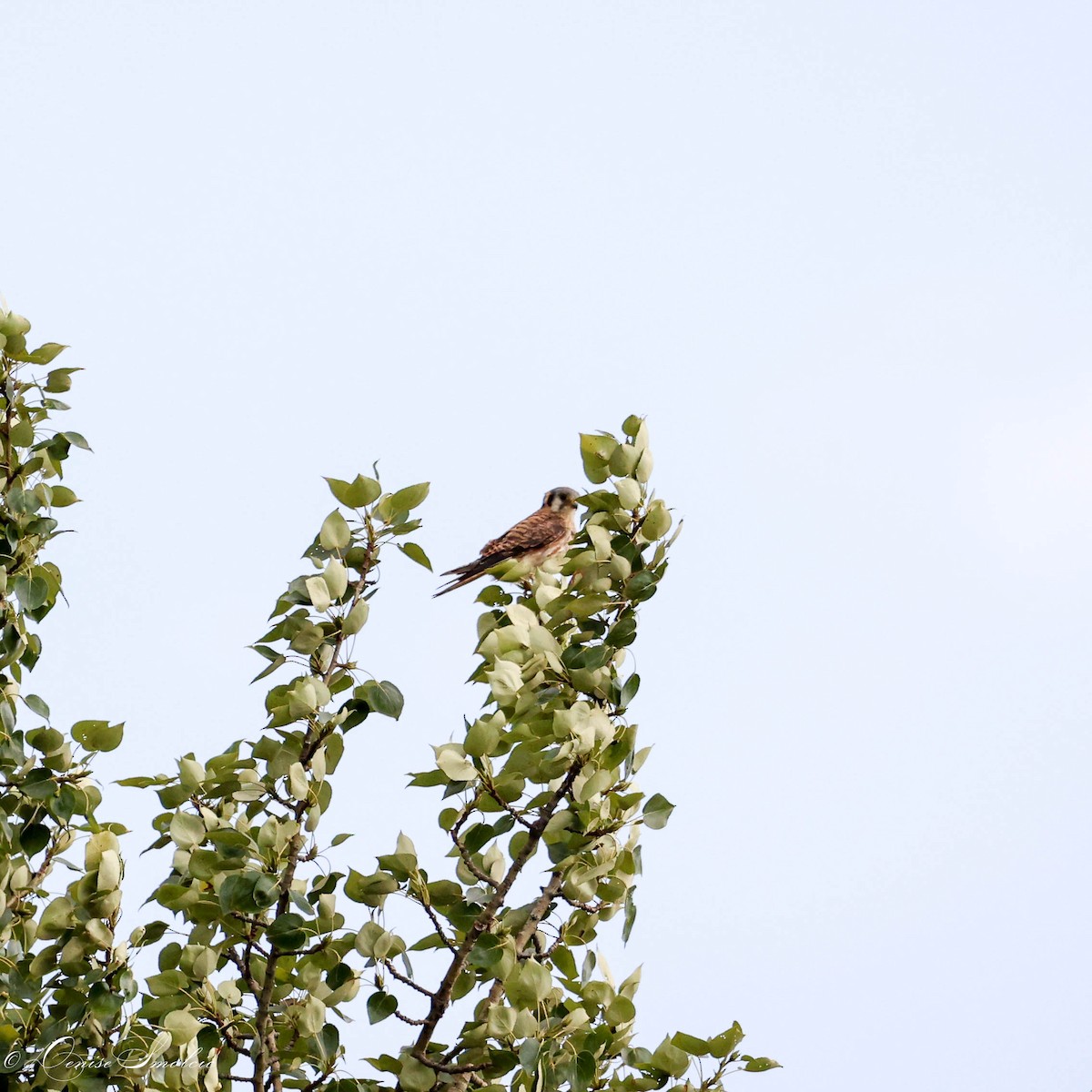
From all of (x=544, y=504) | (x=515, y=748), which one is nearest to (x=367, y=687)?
(x=515, y=748)

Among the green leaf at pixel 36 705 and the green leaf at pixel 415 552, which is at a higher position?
the green leaf at pixel 415 552

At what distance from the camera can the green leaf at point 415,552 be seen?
129 inches

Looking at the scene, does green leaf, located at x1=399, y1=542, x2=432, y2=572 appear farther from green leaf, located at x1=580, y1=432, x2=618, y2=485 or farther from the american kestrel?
the american kestrel

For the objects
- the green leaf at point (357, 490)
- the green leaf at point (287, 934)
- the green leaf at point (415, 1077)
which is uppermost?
the green leaf at point (357, 490)

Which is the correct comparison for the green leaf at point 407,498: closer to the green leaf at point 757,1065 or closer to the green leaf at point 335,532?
the green leaf at point 335,532

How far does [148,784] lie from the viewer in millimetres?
3256

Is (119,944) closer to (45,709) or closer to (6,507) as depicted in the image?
(45,709)

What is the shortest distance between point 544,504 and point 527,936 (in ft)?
14.5

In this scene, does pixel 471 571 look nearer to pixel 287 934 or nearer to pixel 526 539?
pixel 526 539

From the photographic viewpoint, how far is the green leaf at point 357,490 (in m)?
3.18

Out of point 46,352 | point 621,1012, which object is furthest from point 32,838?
point 621,1012

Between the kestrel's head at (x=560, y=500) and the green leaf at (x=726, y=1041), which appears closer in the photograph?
the green leaf at (x=726, y=1041)

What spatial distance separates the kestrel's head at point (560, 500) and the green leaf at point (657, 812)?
4.14 m

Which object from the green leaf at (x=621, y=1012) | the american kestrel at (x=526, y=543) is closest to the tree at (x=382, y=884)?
the green leaf at (x=621, y=1012)
